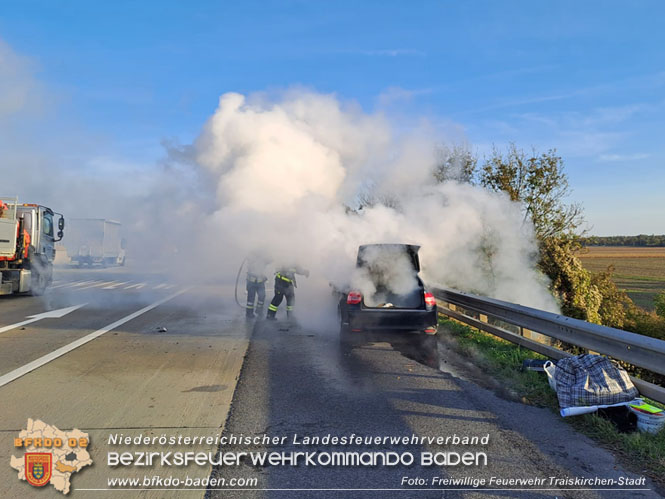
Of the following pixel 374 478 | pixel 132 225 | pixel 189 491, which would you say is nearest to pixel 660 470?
pixel 374 478

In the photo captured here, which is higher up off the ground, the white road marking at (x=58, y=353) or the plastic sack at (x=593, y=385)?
the plastic sack at (x=593, y=385)

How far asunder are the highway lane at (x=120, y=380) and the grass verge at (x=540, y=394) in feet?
10.6

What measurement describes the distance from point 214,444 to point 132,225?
32248 millimetres

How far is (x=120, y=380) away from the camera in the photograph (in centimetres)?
590

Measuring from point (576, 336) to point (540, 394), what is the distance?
92cm

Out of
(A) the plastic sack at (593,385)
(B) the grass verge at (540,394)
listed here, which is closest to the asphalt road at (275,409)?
(B) the grass verge at (540,394)

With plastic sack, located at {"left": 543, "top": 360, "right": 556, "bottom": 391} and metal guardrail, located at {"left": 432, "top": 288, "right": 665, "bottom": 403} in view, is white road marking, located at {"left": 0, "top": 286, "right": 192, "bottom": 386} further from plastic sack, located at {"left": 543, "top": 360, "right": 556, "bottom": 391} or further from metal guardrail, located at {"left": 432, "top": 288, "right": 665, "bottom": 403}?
metal guardrail, located at {"left": 432, "top": 288, "right": 665, "bottom": 403}

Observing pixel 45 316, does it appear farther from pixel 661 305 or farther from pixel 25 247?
pixel 661 305

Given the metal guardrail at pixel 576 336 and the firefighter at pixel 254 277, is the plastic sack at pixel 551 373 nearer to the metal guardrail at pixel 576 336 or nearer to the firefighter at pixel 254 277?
the metal guardrail at pixel 576 336

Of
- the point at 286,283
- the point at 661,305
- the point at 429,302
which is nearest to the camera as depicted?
the point at 429,302

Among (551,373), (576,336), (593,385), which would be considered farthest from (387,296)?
(593,385)

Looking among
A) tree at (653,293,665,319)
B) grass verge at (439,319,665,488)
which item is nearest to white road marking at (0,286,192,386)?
grass verge at (439,319,665,488)

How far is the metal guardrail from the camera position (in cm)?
450

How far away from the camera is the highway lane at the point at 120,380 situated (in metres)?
4.06
